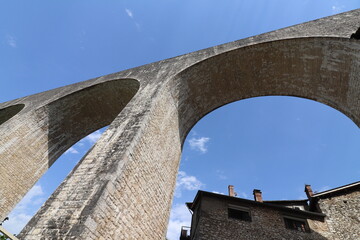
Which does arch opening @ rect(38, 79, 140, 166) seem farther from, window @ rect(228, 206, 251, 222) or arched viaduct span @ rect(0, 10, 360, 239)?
window @ rect(228, 206, 251, 222)

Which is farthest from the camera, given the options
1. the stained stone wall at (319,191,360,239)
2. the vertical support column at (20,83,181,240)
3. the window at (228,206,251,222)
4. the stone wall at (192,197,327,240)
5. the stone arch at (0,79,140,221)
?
the window at (228,206,251,222)

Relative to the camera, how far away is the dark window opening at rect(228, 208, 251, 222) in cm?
1094

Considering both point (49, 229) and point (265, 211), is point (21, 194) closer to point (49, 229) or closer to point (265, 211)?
point (49, 229)

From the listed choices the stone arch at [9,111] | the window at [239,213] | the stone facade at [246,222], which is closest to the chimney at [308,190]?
the stone facade at [246,222]

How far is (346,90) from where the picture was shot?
604 cm

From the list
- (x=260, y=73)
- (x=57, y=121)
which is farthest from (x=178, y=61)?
(x=57, y=121)

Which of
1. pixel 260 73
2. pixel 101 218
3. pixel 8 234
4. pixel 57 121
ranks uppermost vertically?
pixel 260 73

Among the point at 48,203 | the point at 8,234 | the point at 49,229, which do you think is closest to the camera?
the point at 8,234

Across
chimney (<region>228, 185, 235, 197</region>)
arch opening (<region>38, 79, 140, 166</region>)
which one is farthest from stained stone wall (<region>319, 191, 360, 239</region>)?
arch opening (<region>38, 79, 140, 166</region>)

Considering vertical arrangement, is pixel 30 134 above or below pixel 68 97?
below

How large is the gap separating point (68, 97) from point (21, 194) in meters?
3.97

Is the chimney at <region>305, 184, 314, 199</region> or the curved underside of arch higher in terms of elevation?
the chimney at <region>305, 184, 314, 199</region>

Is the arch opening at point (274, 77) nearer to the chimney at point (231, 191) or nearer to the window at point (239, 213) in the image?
the window at point (239, 213)

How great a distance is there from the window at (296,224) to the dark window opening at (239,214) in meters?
1.96
